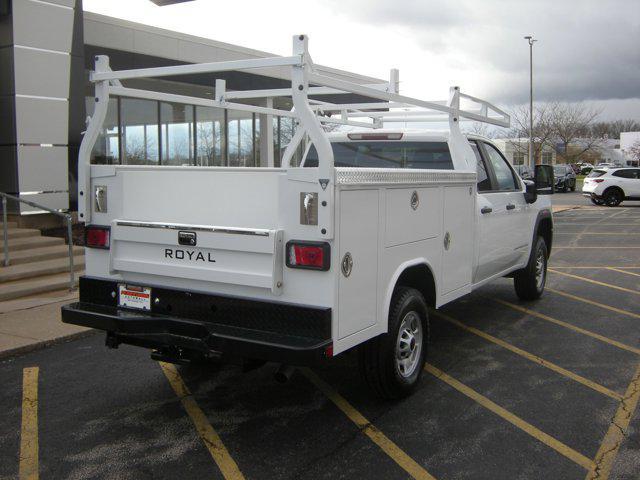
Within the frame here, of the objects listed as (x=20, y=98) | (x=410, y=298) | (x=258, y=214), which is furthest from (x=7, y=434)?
(x=20, y=98)

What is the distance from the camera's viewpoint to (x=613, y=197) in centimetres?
2786

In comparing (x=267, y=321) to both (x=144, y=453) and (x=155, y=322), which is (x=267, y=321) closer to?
(x=155, y=322)

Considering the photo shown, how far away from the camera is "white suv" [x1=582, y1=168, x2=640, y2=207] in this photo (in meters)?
27.6

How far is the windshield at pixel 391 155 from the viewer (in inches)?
237

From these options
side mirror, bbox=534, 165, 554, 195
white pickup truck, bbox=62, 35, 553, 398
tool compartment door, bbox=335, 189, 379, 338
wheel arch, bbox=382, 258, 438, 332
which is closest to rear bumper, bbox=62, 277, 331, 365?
white pickup truck, bbox=62, 35, 553, 398

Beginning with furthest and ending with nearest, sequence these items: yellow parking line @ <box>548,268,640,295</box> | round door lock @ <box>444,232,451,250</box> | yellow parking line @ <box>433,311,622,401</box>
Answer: yellow parking line @ <box>548,268,640,295</box> < round door lock @ <box>444,232,451,250</box> < yellow parking line @ <box>433,311,622,401</box>

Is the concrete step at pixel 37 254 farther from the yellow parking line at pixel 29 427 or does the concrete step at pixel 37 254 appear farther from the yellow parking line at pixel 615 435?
the yellow parking line at pixel 615 435

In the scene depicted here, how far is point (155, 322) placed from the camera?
13.6 feet

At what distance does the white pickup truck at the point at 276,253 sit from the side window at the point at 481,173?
2.90ft

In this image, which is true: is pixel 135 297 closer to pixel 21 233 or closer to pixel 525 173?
pixel 21 233

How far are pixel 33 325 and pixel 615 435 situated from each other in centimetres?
555

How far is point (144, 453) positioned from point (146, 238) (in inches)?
53.9

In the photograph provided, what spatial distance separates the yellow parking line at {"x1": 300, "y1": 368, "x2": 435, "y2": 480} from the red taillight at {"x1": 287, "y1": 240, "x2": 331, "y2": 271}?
3.96 ft

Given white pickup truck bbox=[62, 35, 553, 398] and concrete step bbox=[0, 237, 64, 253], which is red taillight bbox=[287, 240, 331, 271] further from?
concrete step bbox=[0, 237, 64, 253]
